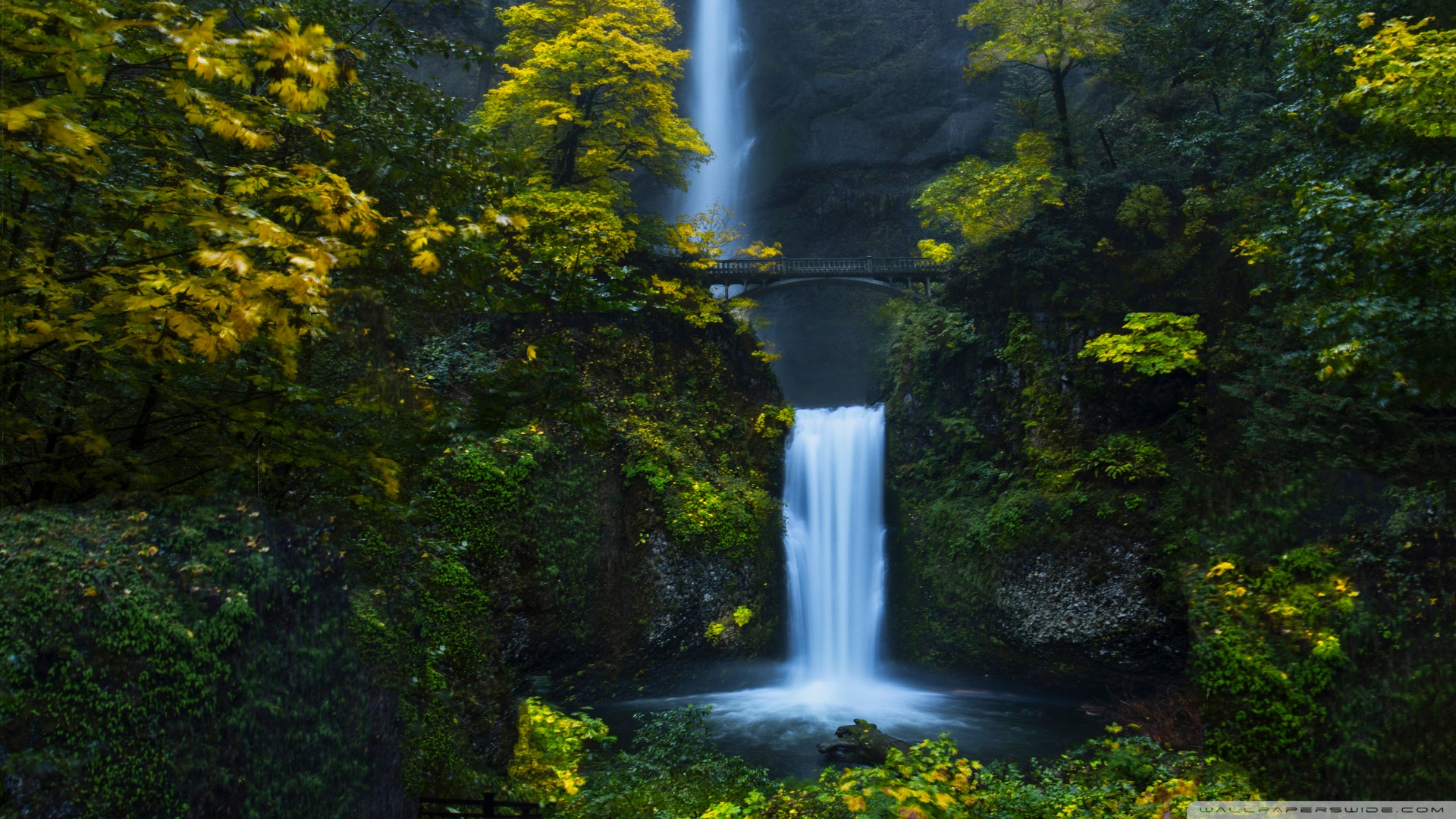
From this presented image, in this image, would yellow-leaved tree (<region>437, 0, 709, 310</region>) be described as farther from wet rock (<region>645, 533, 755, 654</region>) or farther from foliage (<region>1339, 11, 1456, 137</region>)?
foliage (<region>1339, 11, 1456, 137</region>)

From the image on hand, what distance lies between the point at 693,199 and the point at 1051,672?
2191 cm

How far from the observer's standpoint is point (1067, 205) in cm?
1568

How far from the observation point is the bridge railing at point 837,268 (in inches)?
860

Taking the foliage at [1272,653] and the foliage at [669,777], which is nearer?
the foliage at [669,777]

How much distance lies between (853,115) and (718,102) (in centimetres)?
545

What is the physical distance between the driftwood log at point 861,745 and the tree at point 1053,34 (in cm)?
1237

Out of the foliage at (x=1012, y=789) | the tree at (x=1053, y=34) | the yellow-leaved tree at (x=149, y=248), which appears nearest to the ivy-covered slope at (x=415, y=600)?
the yellow-leaved tree at (x=149, y=248)

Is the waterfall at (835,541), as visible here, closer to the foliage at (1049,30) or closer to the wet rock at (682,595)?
the wet rock at (682,595)

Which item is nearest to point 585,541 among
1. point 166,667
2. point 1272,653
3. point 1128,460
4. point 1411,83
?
point 1128,460

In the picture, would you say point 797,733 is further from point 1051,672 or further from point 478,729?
point 478,729

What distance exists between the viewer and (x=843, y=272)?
73.8 feet

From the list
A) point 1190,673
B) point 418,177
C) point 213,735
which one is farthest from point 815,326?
point 213,735

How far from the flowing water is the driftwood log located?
26 cm

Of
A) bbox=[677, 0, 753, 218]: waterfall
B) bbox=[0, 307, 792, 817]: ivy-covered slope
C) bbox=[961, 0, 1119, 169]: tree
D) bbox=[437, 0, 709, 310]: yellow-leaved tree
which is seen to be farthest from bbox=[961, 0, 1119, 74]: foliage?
bbox=[677, 0, 753, 218]: waterfall
